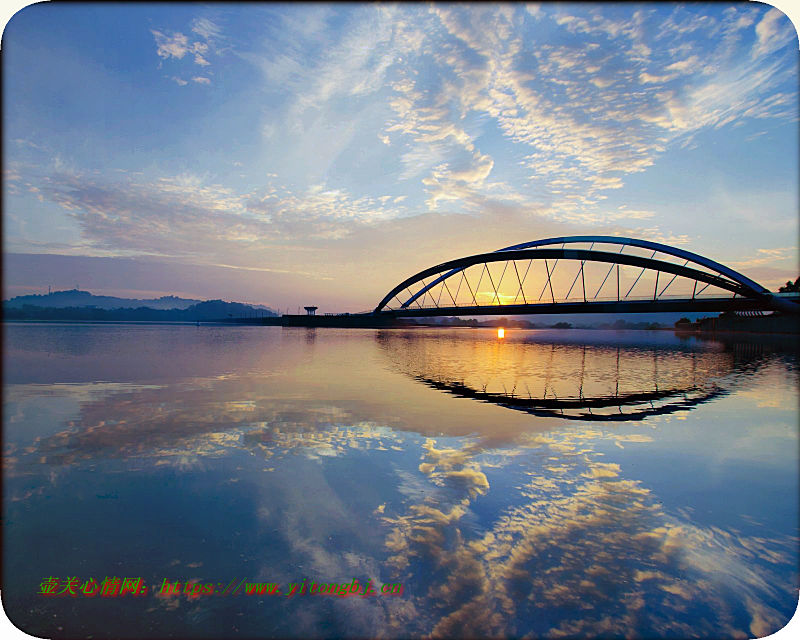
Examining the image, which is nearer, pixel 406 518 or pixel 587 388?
→ pixel 406 518

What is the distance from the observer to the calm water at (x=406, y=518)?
3.81m

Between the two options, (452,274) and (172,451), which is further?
(452,274)

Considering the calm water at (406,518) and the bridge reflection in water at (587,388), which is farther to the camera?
the bridge reflection in water at (587,388)

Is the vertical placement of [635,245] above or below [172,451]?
above

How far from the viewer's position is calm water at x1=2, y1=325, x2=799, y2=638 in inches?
150

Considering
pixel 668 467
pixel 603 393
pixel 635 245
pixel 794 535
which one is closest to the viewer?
pixel 794 535

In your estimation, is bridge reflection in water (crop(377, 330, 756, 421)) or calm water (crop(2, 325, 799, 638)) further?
bridge reflection in water (crop(377, 330, 756, 421))

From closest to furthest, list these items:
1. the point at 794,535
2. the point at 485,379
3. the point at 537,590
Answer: the point at 537,590, the point at 794,535, the point at 485,379

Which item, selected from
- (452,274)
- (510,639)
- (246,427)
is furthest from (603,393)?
(452,274)

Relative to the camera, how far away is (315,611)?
12.5 feet

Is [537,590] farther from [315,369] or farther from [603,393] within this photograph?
[315,369]

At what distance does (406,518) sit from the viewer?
5570 millimetres

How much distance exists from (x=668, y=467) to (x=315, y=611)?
281 inches

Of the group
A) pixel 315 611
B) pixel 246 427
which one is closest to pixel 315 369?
pixel 246 427
